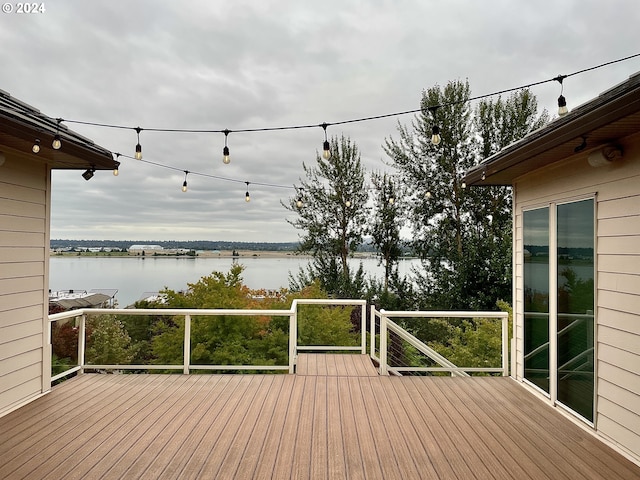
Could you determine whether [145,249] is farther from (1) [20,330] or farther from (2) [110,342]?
(1) [20,330]

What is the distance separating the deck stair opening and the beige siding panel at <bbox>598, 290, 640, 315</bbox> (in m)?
2.50

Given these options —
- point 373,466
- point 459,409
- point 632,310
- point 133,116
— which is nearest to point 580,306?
point 632,310

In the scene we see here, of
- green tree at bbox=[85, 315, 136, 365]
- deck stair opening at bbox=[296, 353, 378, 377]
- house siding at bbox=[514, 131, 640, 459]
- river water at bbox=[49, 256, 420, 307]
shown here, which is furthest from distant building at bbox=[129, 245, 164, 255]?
house siding at bbox=[514, 131, 640, 459]

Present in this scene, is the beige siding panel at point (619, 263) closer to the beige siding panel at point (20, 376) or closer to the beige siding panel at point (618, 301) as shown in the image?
the beige siding panel at point (618, 301)

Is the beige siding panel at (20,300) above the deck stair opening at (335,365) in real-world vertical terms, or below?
above

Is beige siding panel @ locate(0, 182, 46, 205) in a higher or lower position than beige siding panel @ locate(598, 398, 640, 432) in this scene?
higher

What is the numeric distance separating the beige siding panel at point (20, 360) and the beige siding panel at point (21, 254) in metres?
0.87

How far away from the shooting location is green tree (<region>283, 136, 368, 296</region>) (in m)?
11.8

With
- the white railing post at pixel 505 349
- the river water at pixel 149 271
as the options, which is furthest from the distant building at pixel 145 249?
the white railing post at pixel 505 349

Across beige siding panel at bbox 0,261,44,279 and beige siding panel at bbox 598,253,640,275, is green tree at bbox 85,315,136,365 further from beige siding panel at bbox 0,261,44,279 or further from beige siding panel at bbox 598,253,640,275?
beige siding panel at bbox 598,253,640,275

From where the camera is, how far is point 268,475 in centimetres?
230

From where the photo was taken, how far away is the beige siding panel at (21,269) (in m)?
3.21

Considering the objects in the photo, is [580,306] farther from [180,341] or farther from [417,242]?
[417,242]

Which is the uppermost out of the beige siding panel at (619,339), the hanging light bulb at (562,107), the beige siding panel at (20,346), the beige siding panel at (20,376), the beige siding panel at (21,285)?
the hanging light bulb at (562,107)
